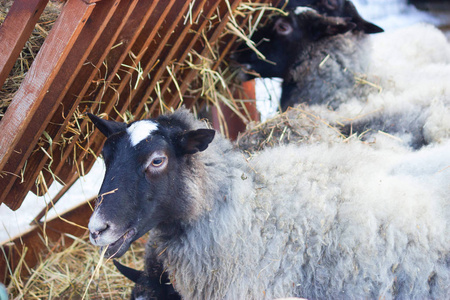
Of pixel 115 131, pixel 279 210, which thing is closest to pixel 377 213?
pixel 279 210

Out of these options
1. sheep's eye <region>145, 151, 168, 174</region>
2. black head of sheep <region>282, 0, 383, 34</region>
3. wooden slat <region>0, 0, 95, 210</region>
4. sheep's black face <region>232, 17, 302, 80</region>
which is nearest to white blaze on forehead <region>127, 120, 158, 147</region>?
sheep's eye <region>145, 151, 168, 174</region>

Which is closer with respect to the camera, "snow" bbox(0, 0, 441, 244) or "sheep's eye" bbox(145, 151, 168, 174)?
"sheep's eye" bbox(145, 151, 168, 174)

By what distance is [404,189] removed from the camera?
2.82 m

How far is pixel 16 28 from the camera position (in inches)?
110

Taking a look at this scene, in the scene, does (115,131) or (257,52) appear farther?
(257,52)

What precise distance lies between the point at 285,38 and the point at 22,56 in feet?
8.75

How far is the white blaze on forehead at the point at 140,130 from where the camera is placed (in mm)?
2666

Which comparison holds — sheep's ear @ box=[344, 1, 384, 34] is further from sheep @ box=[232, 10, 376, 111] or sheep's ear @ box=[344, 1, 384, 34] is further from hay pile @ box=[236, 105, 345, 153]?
hay pile @ box=[236, 105, 345, 153]

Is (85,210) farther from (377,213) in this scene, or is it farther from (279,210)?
(377,213)

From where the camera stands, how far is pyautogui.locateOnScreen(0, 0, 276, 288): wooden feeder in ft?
9.36

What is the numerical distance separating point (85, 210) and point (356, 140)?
8.81ft

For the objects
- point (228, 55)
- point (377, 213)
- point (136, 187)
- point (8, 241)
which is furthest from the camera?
point (228, 55)

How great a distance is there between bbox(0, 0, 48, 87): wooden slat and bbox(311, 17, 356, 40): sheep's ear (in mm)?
3007

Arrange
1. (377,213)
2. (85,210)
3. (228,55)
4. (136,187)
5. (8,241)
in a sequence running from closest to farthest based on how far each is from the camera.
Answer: (136,187) < (377,213) < (8,241) < (85,210) < (228,55)
